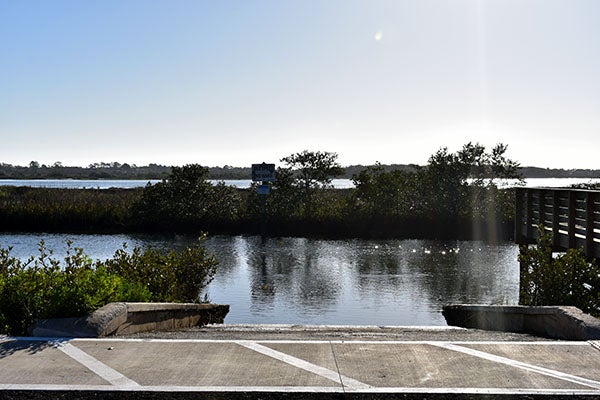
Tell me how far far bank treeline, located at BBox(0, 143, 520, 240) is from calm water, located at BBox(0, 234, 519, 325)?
2.65m

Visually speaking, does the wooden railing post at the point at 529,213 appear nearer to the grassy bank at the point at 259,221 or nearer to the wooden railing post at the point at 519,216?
the wooden railing post at the point at 519,216

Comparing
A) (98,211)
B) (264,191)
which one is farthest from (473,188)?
(98,211)

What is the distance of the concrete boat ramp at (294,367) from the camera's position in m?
5.09

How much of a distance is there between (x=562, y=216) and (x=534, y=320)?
6955 mm

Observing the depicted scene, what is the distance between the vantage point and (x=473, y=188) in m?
30.4

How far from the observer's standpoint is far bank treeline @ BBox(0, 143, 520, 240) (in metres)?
29.7

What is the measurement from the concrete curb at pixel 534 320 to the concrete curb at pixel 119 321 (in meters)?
4.00

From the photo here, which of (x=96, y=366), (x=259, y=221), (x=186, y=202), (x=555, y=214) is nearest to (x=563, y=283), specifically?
(x=555, y=214)

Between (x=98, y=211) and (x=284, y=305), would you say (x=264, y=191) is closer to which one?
(x=98, y=211)

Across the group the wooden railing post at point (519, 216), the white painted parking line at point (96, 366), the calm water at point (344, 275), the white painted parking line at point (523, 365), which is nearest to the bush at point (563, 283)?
the calm water at point (344, 275)

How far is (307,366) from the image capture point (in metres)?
5.79

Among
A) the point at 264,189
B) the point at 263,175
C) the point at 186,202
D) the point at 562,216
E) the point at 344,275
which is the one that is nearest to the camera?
the point at 562,216

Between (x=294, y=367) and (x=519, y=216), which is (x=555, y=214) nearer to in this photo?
(x=519, y=216)

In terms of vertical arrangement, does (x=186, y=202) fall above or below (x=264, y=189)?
below
